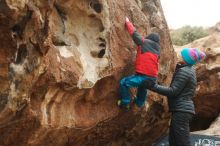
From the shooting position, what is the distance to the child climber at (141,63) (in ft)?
23.9

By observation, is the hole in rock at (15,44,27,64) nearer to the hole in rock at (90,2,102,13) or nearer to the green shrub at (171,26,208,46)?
the hole in rock at (90,2,102,13)

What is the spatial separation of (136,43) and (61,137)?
7.00 ft

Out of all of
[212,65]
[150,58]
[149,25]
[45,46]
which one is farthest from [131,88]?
[212,65]

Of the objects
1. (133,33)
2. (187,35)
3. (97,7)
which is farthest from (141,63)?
(187,35)

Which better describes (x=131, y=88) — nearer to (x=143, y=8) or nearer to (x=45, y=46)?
(x=143, y=8)

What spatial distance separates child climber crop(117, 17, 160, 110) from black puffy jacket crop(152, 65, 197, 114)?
307 mm

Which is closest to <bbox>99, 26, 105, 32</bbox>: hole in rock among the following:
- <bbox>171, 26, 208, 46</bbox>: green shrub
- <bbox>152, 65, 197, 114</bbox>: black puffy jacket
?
<bbox>152, 65, 197, 114</bbox>: black puffy jacket

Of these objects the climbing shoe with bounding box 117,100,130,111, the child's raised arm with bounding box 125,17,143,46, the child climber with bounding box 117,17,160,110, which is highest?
the child's raised arm with bounding box 125,17,143,46

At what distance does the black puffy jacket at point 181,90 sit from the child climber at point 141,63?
307 millimetres

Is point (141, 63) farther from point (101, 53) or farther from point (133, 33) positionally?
point (101, 53)

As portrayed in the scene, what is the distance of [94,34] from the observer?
725 cm

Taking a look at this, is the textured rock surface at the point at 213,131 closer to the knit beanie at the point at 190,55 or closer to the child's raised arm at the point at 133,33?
the knit beanie at the point at 190,55

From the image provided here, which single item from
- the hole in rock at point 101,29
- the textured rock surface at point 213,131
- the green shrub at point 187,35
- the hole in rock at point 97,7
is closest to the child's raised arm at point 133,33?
the hole in rock at point 101,29

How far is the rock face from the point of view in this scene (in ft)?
18.1
